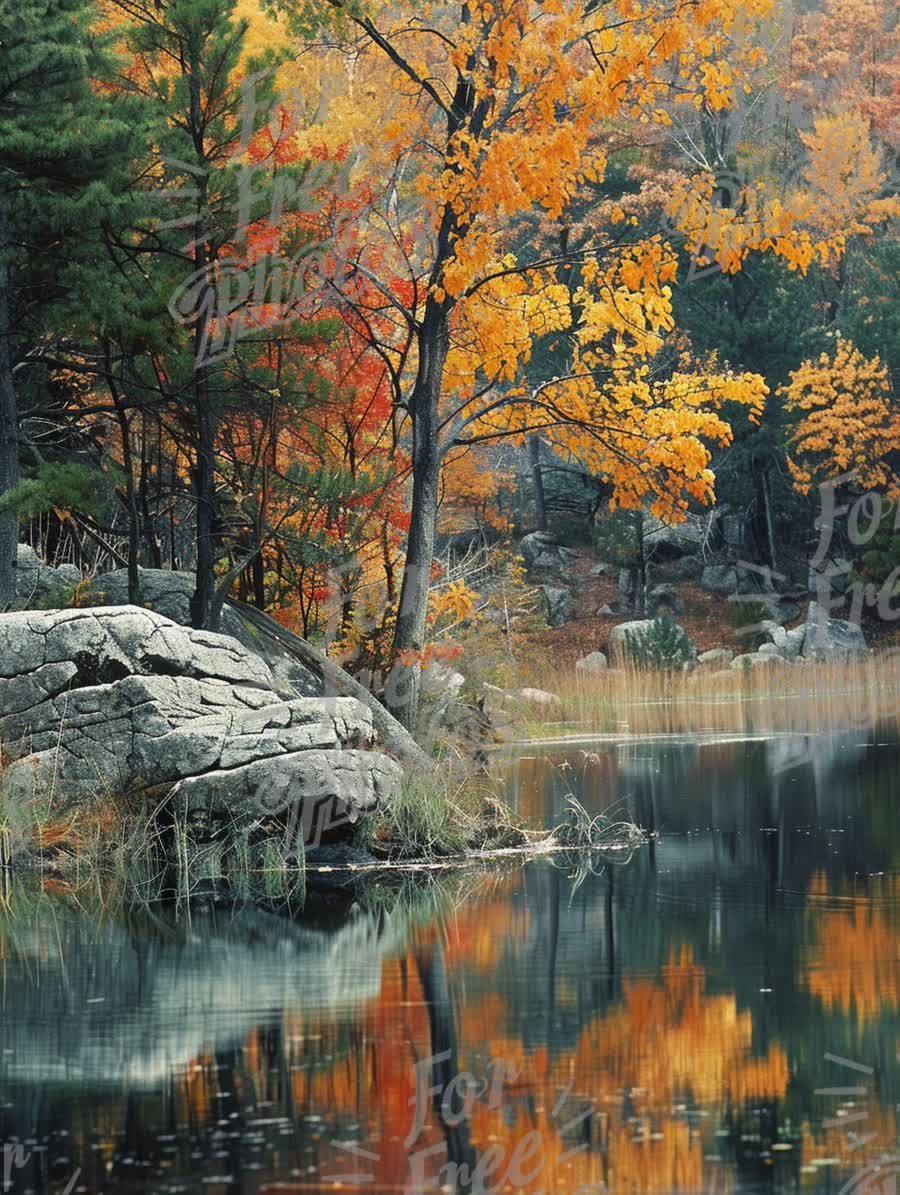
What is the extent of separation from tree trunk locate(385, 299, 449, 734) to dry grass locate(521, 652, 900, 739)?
865 centimetres

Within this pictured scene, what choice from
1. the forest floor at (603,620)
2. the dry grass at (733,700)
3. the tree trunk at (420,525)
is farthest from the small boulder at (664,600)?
the tree trunk at (420,525)

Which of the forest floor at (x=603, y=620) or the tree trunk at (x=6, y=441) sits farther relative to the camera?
the forest floor at (x=603, y=620)

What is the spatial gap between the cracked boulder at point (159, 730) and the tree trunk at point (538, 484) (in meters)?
32.1

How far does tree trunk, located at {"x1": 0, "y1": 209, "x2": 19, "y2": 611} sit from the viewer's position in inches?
693

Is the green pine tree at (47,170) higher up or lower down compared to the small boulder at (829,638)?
higher up

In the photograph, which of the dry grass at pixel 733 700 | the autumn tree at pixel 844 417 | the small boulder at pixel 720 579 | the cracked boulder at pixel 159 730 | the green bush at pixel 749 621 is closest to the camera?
the cracked boulder at pixel 159 730


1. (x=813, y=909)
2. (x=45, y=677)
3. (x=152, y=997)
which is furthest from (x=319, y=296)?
(x=152, y=997)

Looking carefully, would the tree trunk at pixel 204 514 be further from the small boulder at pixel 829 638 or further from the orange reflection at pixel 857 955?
the small boulder at pixel 829 638

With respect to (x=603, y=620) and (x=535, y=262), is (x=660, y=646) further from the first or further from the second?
(x=535, y=262)

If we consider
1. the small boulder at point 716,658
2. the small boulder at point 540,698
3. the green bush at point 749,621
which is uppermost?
the green bush at point 749,621

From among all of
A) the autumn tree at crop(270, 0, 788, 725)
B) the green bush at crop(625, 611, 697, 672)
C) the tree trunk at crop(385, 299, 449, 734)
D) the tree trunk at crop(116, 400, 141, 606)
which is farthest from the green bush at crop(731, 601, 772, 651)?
the tree trunk at crop(116, 400, 141, 606)

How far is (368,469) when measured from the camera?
60.0ft

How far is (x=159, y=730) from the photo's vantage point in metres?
14.4

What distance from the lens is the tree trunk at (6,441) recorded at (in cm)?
1761
